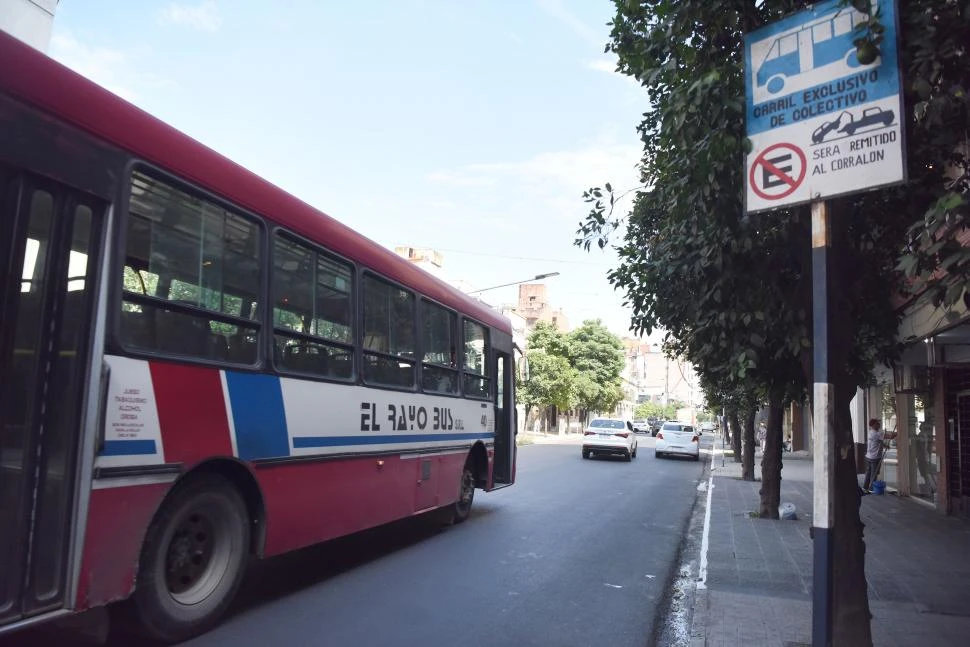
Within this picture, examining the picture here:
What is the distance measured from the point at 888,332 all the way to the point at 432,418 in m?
4.82

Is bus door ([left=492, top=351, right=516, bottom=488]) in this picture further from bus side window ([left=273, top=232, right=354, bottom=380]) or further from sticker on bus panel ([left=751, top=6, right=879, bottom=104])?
sticker on bus panel ([left=751, top=6, right=879, bottom=104])

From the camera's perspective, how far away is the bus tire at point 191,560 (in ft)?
14.1

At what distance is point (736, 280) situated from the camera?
5.22 meters

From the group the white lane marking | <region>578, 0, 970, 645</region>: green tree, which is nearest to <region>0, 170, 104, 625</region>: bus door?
<region>578, 0, 970, 645</region>: green tree

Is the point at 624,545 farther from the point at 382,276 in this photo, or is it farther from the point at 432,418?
the point at 382,276

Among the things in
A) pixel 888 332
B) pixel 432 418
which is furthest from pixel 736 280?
pixel 432 418

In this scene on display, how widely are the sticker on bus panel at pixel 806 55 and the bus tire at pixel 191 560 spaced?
4.27 meters

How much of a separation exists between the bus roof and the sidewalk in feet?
14.8

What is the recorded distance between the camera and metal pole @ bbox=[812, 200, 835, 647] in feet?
10.9

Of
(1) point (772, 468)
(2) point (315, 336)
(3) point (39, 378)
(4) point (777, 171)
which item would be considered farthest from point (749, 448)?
(3) point (39, 378)

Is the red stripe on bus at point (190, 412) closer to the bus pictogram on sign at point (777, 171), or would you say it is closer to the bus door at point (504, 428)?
the bus pictogram on sign at point (777, 171)

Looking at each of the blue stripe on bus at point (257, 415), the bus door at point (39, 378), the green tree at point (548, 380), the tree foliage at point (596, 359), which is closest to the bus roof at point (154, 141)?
the bus door at point (39, 378)

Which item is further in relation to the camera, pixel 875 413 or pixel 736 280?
pixel 875 413

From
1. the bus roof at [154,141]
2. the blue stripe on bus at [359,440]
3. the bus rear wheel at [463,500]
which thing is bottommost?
the bus rear wheel at [463,500]
